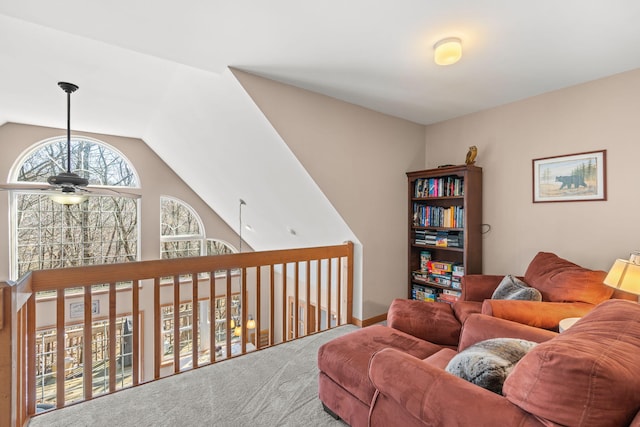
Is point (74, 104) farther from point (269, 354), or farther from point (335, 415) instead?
point (335, 415)

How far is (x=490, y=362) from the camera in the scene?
3.74 ft

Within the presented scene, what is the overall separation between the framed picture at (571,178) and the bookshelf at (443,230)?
1.76 feet

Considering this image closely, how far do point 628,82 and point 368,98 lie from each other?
6.63 feet

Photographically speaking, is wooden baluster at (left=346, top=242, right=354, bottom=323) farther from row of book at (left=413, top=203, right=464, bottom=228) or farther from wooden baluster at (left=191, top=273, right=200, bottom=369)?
wooden baluster at (left=191, top=273, right=200, bottom=369)

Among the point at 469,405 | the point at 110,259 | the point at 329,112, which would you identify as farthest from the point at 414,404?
the point at 110,259

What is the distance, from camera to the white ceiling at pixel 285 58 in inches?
66.0

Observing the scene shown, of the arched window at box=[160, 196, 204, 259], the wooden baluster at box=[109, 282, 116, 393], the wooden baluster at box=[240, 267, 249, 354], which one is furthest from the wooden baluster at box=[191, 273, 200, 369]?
the arched window at box=[160, 196, 204, 259]

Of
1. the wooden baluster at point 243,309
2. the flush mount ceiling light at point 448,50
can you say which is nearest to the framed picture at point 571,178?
the flush mount ceiling light at point 448,50

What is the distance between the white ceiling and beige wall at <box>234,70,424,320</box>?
0.38 ft

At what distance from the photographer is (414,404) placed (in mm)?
1104

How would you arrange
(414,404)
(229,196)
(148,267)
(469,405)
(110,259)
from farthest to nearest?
(110,259) < (229,196) < (148,267) < (414,404) < (469,405)

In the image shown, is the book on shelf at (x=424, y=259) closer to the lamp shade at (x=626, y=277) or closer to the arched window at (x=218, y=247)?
the lamp shade at (x=626, y=277)

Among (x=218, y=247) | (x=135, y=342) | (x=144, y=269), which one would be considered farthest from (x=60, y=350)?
(x=218, y=247)

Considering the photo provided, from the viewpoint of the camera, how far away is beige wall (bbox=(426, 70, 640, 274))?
7.74 ft
